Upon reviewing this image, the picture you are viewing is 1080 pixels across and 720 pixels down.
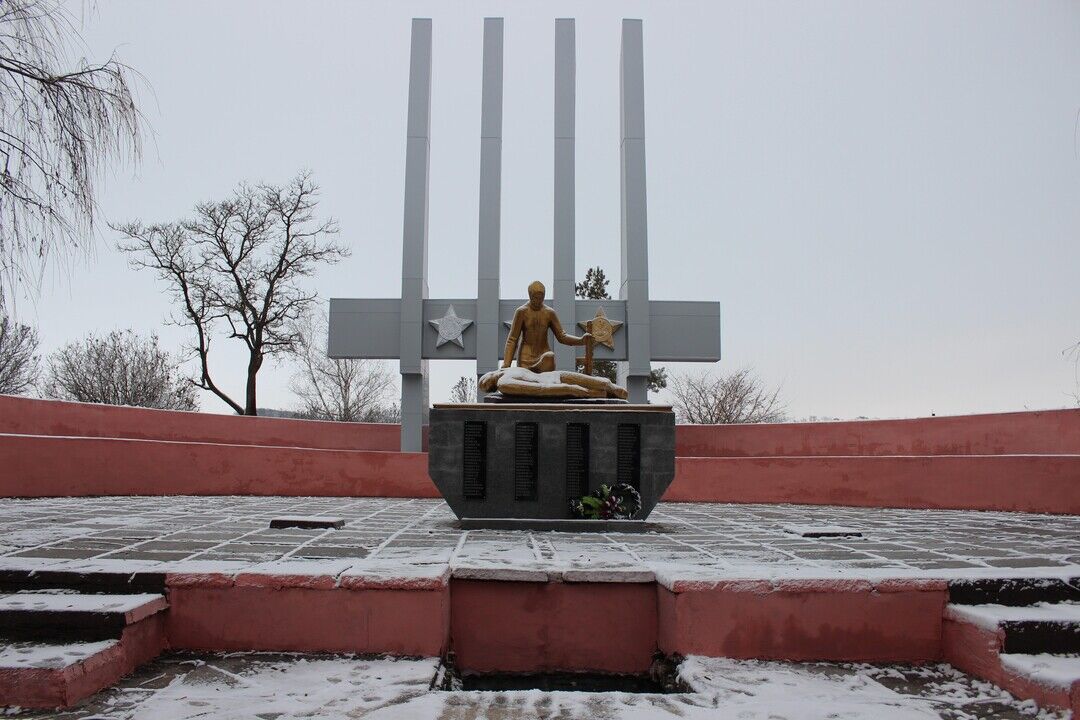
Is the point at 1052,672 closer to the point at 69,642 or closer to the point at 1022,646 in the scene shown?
the point at 1022,646

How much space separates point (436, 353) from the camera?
51.5ft

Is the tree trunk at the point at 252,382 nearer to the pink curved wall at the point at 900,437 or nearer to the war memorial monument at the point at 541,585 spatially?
the war memorial monument at the point at 541,585

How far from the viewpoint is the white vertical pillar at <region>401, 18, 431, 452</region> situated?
15.5 metres

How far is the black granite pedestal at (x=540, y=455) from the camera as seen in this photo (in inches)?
260

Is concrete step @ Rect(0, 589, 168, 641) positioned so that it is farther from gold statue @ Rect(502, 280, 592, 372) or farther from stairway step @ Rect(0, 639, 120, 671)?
gold statue @ Rect(502, 280, 592, 372)

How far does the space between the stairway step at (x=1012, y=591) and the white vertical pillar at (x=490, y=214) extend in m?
12.3

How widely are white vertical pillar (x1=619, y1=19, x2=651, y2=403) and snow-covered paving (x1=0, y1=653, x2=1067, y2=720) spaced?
1248 cm

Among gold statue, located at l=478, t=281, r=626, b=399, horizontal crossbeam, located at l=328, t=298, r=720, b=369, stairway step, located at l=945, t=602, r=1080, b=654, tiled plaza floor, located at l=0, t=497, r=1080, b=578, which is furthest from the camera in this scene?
horizontal crossbeam, located at l=328, t=298, r=720, b=369

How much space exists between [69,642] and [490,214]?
1351 centimetres

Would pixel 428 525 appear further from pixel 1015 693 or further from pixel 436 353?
pixel 436 353

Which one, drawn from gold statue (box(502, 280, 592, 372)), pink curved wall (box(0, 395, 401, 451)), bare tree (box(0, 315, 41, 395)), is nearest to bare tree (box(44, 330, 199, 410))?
bare tree (box(0, 315, 41, 395))

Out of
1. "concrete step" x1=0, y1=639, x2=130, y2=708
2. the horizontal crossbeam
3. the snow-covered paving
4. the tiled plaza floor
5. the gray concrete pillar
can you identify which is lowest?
the snow-covered paving

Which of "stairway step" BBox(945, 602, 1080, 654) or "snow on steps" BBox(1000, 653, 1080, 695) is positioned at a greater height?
"stairway step" BBox(945, 602, 1080, 654)

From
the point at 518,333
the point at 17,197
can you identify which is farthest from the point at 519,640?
the point at 518,333
